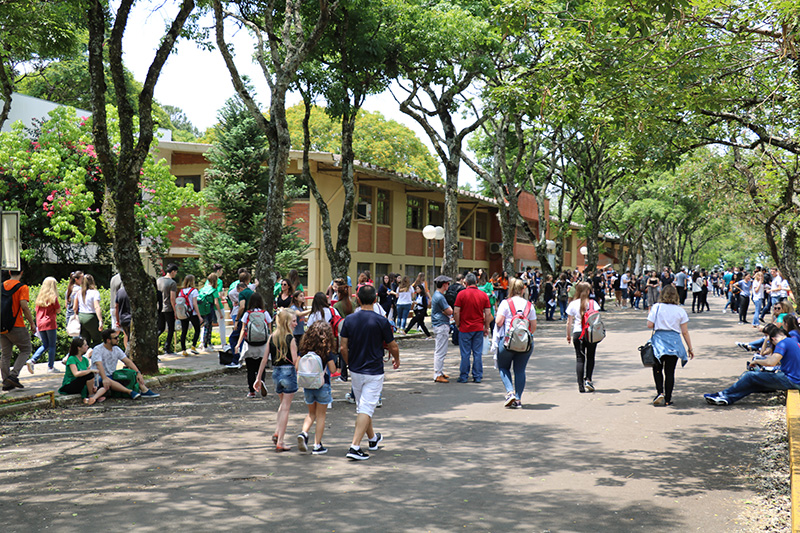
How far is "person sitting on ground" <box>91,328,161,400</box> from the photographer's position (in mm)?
10539

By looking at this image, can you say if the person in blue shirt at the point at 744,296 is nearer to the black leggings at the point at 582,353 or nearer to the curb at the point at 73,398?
the black leggings at the point at 582,353

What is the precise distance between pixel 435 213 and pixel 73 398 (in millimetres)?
28536

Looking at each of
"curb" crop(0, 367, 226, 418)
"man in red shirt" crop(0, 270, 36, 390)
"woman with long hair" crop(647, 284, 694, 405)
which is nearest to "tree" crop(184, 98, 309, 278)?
"curb" crop(0, 367, 226, 418)

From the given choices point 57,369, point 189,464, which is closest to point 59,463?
point 189,464

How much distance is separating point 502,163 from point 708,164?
7753mm

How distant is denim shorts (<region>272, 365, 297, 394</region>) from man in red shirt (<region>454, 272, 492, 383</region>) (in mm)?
4834

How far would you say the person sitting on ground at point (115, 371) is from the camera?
10.5m

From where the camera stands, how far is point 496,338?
11430 mm

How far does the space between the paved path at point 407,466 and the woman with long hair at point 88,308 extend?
11.1ft

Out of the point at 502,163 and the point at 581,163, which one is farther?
the point at 581,163

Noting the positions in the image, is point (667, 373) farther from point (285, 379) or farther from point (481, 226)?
point (481, 226)

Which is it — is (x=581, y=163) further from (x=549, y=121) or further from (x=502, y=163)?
(x=549, y=121)

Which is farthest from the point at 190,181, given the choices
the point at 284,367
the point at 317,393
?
the point at 317,393

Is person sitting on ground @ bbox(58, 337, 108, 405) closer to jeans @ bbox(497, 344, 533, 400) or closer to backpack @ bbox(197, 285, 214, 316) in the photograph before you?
backpack @ bbox(197, 285, 214, 316)
